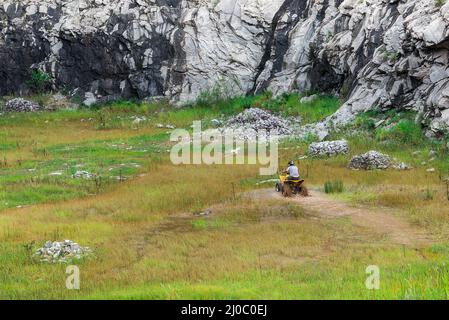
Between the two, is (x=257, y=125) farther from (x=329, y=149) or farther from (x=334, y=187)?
(x=334, y=187)

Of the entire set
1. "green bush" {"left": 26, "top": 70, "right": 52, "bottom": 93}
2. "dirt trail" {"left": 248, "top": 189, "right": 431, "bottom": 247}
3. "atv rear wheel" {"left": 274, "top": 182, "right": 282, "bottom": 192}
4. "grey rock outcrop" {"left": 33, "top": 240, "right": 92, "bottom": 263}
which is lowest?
"grey rock outcrop" {"left": 33, "top": 240, "right": 92, "bottom": 263}

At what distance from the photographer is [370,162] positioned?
968 inches

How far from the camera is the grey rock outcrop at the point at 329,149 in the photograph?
28047 millimetres

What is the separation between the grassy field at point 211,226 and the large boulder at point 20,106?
18789mm

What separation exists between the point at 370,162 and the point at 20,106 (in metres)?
38.0

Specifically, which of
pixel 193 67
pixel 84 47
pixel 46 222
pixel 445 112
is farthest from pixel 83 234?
pixel 84 47

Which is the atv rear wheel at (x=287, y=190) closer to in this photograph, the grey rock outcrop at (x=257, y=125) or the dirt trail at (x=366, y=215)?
the dirt trail at (x=366, y=215)

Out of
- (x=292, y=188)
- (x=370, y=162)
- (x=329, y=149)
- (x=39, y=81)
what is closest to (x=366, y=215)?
(x=292, y=188)

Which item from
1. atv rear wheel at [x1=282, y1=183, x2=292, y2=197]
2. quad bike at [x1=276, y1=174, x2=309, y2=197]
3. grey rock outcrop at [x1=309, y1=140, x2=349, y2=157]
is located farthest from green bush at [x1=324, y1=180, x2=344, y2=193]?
grey rock outcrop at [x1=309, y1=140, x2=349, y2=157]

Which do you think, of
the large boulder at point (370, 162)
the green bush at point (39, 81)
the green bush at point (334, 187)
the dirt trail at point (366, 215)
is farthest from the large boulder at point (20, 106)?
the green bush at point (334, 187)

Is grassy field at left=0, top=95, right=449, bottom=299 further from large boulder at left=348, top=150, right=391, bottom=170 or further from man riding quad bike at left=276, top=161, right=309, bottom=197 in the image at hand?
man riding quad bike at left=276, top=161, right=309, bottom=197

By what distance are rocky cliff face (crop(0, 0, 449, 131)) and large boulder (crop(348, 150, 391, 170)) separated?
1423 centimetres

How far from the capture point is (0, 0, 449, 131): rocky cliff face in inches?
1695

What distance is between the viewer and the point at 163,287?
1001 centimetres
